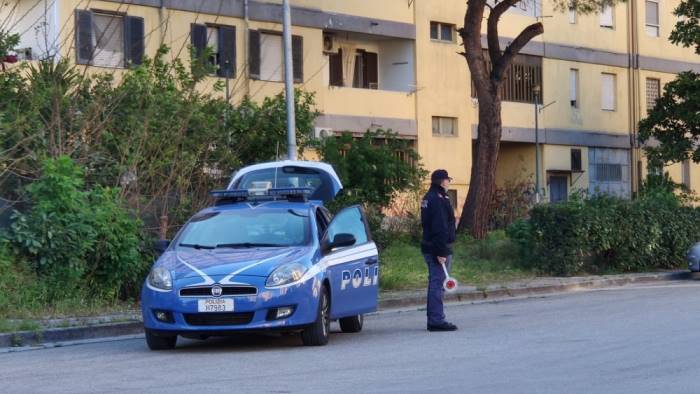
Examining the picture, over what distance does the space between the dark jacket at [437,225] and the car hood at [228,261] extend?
1.89 meters

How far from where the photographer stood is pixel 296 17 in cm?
3712

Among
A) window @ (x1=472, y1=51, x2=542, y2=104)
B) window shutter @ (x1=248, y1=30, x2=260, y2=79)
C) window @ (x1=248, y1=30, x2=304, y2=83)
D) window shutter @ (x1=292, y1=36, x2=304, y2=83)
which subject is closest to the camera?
window shutter @ (x1=248, y1=30, x2=260, y2=79)

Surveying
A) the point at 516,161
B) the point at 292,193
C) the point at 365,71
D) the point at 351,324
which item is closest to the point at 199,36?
the point at 365,71

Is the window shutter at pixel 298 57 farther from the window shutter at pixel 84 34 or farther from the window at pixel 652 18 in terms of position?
the window at pixel 652 18

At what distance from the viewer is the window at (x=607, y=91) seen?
48906mm

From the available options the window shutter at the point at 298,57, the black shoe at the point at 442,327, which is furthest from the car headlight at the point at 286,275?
the window shutter at the point at 298,57

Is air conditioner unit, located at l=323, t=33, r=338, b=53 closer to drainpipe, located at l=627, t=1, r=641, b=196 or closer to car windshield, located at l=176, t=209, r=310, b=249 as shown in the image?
drainpipe, located at l=627, t=1, r=641, b=196

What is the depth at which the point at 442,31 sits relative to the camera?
139ft

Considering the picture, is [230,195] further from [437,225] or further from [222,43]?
[222,43]

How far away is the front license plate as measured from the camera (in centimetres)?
1361

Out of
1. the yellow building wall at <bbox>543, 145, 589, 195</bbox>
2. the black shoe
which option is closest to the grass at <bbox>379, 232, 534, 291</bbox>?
the black shoe

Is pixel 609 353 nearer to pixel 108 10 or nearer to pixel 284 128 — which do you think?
pixel 284 128

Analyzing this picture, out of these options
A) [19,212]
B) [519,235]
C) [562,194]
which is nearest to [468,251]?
[519,235]

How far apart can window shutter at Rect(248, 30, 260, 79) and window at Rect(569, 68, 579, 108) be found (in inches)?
596
